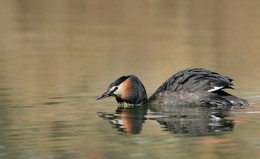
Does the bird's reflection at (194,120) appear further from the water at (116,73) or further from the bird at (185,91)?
the bird at (185,91)

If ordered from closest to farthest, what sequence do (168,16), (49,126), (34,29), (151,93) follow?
(49,126)
(151,93)
(34,29)
(168,16)

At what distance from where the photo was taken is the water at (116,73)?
11.4m

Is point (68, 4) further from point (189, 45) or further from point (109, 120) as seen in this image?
point (109, 120)

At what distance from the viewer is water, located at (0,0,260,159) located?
11.4 metres

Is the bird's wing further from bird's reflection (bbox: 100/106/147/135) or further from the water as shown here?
bird's reflection (bbox: 100/106/147/135)

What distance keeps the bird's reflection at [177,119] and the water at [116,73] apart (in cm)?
2

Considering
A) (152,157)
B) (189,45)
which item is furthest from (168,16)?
(152,157)

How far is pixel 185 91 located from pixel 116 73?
5393mm

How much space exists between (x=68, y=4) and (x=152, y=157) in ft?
119

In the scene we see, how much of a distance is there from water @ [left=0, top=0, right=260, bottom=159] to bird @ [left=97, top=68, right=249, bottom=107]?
0.30 m

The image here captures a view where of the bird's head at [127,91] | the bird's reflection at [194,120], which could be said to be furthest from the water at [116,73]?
the bird's head at [127,91]

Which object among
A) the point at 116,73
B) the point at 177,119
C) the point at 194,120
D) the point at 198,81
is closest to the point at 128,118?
the point at 177,119

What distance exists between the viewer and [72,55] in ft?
83.1

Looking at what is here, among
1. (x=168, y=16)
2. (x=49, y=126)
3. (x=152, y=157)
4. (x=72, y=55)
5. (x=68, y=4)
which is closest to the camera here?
(x=152, y=157)
